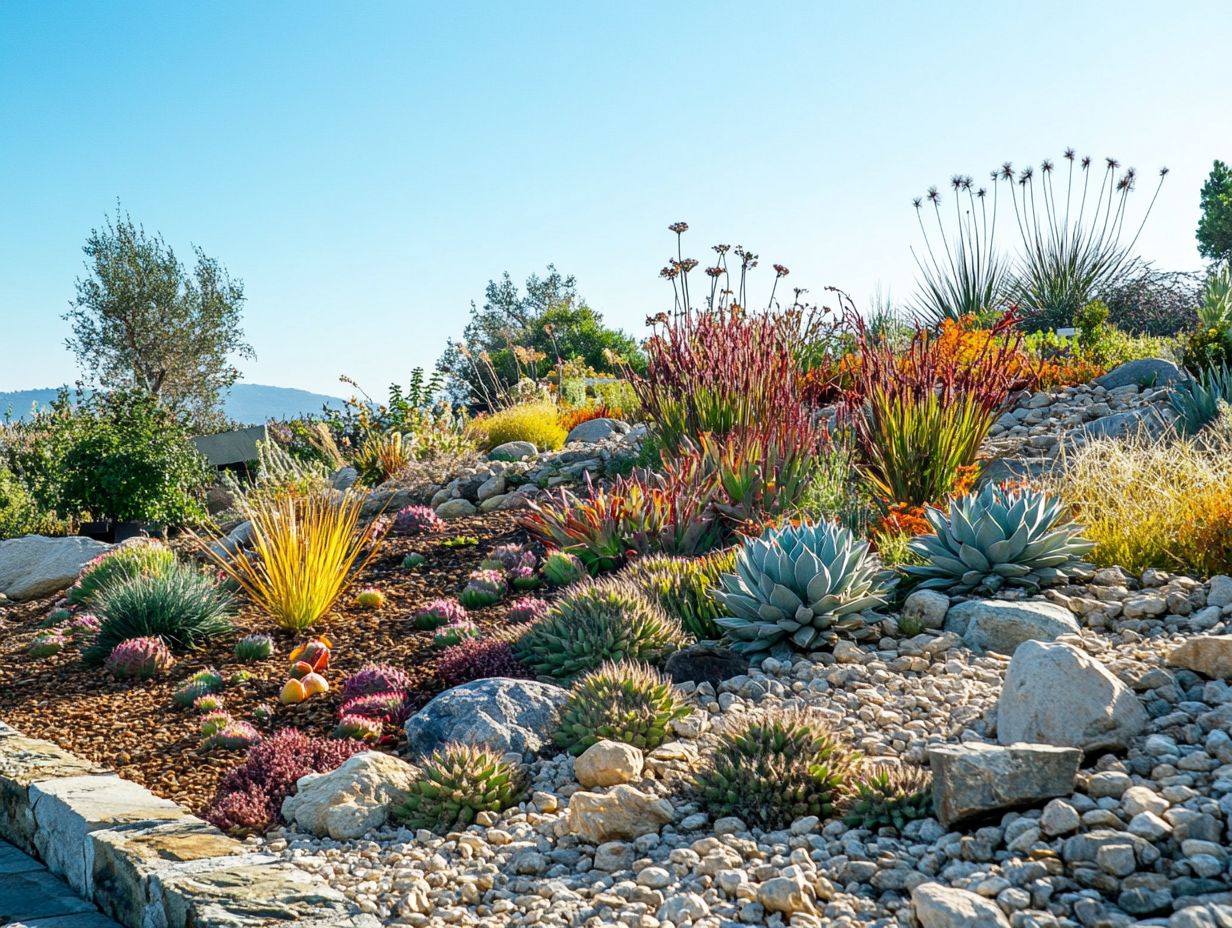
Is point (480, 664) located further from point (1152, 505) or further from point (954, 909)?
point (1152, 505)

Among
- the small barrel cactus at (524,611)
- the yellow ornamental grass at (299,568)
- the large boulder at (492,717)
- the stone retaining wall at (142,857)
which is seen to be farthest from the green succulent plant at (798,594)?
the yellow ornamental grass at (299,568)

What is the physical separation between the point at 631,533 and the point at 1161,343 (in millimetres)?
10912

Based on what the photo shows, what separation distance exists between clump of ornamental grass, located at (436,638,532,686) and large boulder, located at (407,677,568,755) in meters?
0.47

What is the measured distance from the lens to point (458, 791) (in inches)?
151

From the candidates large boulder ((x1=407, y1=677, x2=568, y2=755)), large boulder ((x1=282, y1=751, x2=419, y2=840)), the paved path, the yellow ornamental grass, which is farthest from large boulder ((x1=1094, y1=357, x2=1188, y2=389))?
the paved path

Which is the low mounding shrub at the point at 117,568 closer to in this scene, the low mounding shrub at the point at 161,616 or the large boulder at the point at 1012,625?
the low mounding shrub at the point at 161,616

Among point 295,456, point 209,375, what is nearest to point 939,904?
point 295,456

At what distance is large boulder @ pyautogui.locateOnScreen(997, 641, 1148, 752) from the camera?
340 cm

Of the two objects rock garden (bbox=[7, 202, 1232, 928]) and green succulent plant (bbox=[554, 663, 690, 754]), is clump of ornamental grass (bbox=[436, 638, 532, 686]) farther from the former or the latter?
green succulent plant (bbox=[554, 663, 690, 754])

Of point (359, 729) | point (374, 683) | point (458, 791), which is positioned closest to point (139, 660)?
point (374, 683)

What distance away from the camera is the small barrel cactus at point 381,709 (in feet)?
16.2

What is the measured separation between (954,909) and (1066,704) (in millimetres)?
1076

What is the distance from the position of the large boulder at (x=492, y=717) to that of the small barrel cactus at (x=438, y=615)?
1.62 meters

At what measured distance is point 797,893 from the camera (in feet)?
9.43
